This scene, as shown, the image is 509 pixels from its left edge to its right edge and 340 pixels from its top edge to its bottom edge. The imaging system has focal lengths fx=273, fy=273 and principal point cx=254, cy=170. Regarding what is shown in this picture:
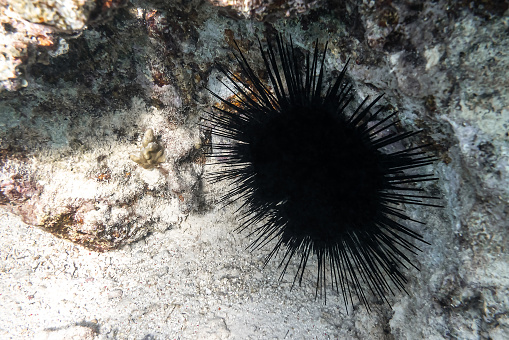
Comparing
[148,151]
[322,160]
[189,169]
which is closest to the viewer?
[322,160]

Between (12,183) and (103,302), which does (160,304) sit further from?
(12,183)

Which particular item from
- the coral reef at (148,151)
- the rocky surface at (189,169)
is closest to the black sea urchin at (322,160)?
the rocky surface at (189,169)

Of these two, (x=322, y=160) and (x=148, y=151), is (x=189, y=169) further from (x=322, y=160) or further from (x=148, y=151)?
(x=322, y=160)

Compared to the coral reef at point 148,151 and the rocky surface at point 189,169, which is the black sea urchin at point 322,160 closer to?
the rocky surface at point 189,169

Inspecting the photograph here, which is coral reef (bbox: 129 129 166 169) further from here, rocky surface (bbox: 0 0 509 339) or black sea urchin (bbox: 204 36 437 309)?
black sea urchin (bbox: 204 36 437 309)

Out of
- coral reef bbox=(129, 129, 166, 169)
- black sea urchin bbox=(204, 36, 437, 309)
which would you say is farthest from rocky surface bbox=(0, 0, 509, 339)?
black sea urchin bbox=(204, 36, 437, 309)

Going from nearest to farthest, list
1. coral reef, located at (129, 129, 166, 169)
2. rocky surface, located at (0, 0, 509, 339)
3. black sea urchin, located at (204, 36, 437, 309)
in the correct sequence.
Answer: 1. rocky surface, located at (0, 0, 509, 339)
2. black sea urchin, located at (204, 36, 437, 309)
3. coral reef, located at (129, 129, 166, 169)

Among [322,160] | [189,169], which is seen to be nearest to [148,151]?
[189,169]

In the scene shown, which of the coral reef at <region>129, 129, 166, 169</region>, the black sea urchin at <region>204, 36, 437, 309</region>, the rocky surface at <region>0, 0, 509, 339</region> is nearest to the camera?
the rocky surface at <region>0, 0, 509, 339</region>
